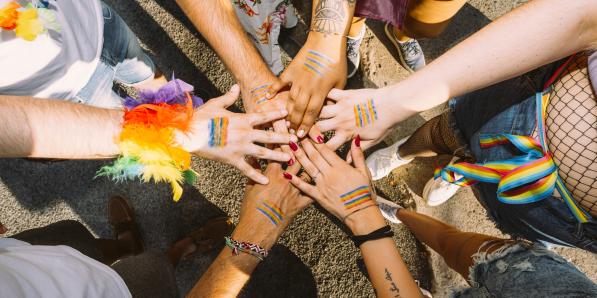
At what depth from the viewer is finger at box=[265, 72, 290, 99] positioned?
74.8 inches

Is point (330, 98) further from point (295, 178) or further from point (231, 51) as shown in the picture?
point (231, 51)

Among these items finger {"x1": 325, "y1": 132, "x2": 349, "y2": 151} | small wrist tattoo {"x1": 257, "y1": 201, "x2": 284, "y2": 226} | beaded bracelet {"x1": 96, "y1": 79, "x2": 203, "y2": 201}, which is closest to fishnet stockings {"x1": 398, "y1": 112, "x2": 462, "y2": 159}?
finger {"x1": 325, "y1": 132, "x2": 349, "y2": 151}

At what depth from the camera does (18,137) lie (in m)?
1.26

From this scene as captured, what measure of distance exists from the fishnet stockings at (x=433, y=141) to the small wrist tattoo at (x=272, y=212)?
972 mm

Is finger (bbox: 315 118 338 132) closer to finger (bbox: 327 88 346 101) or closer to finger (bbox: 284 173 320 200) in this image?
finger (bbox: 327 88 346 101)

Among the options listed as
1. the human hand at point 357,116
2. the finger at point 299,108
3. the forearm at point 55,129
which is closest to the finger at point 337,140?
the human hand at point 357,116

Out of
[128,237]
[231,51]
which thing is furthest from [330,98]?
[128,237]

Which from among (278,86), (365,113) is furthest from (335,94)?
(278,86)

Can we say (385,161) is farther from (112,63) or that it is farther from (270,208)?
(112,63)

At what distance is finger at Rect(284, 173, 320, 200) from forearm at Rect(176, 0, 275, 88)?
568 millimetres

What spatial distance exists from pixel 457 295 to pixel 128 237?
202 cm

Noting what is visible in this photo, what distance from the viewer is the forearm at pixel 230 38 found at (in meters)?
1.91

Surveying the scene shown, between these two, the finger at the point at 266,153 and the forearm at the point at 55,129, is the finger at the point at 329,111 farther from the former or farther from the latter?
the forearm at the point at 55,129

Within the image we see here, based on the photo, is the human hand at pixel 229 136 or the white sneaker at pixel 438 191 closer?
the human hand at pixel 229 136
